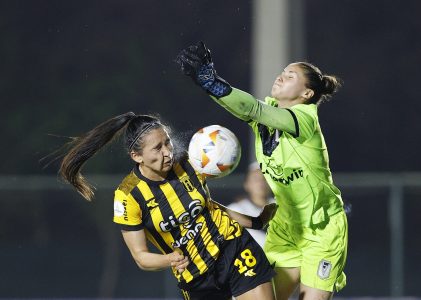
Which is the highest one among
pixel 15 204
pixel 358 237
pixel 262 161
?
pixel 262 161

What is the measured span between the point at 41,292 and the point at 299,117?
852 cm

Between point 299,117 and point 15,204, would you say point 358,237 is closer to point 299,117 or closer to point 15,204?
point 15,204

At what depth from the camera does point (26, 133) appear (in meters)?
17.6

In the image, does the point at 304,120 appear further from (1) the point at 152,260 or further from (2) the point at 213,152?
(1) the point at 152,260

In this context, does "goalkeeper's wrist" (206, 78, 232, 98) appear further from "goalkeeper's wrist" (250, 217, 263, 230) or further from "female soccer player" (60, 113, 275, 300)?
"goalkeeper's wrist" (250, 217, 263, 230)

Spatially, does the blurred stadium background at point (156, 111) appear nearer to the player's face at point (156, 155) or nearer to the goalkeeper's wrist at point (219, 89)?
the player's face at point (156, 155)

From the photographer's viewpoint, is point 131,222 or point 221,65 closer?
point 131,222

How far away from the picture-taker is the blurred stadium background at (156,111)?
1389cm

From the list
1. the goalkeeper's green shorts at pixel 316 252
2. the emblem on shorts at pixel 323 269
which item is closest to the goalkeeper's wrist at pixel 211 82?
the goalkeeper's green shorts at pixel 316 252

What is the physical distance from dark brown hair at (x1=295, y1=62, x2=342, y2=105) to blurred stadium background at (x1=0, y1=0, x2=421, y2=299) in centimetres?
407

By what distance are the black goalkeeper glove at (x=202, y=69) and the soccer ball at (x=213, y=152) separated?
39 cm

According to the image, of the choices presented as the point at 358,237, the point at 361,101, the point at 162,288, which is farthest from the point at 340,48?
the point at 162,288

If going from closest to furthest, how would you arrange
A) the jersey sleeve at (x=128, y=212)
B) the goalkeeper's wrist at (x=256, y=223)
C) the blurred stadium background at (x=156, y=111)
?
the jersey sleeve at (x=128, y=212)
the goalkeeper's wrist at (x=256, y=223)
the blurred stadium background at (x=156, y=111)

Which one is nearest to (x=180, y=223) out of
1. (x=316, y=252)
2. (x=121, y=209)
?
(x=121, y=209)
